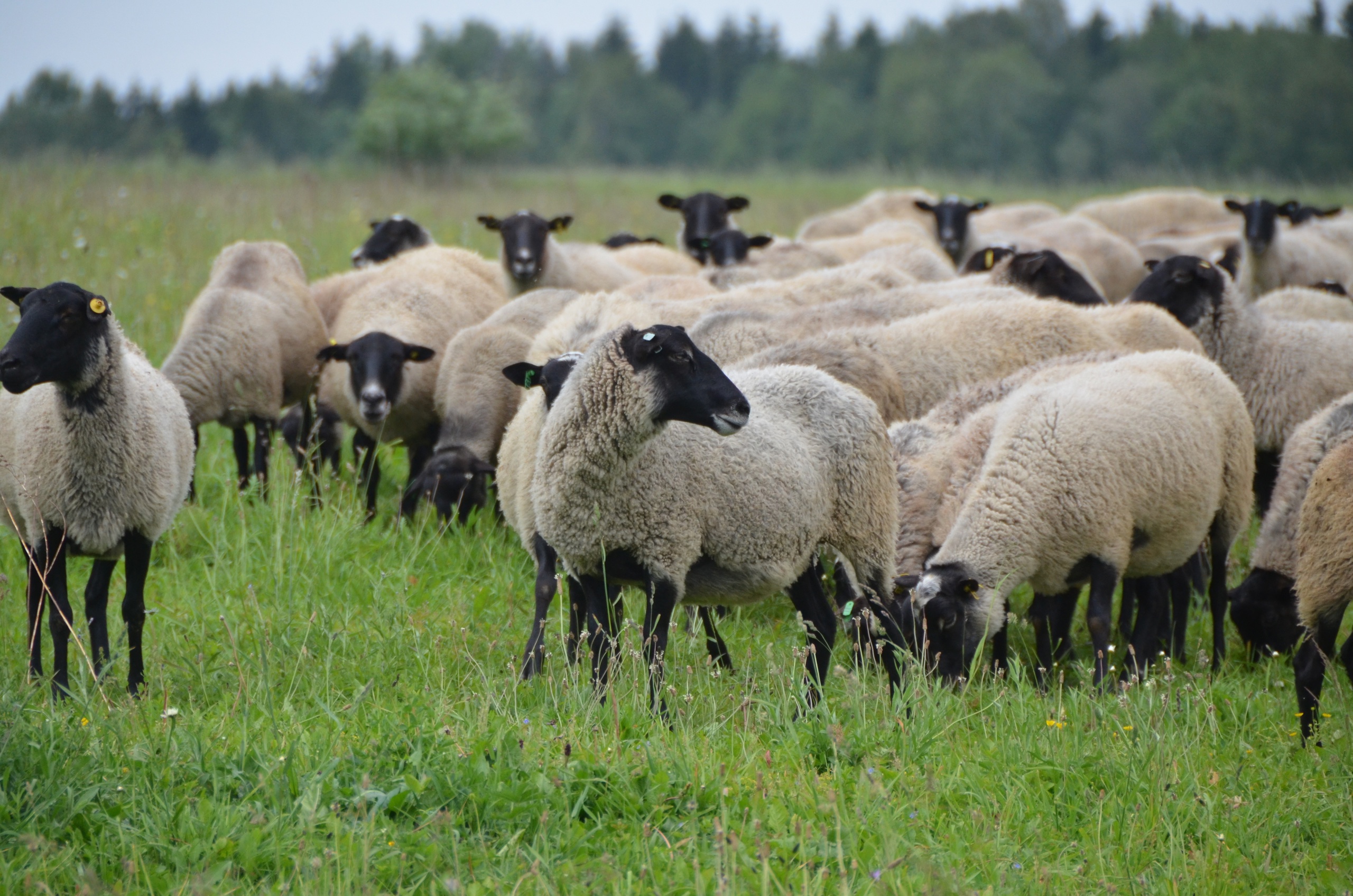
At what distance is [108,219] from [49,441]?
385 inches

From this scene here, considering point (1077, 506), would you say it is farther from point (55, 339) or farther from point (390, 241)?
point (390, 241)

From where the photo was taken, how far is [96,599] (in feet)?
16.5

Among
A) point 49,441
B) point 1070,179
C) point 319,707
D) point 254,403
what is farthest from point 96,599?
point 1070,179

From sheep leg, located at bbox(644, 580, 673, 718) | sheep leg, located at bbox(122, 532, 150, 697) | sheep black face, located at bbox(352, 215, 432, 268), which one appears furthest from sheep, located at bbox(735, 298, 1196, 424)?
sheep black face, located at bbox(352, 215, 432, 268)

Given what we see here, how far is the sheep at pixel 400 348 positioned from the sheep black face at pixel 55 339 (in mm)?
2296

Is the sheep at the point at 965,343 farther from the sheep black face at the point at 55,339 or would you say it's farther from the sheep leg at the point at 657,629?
the sheep black face at the point at 55,339

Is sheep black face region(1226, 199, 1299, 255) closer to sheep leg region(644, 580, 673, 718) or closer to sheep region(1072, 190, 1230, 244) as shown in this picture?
sheep region(1072, 190, 1230, 244)

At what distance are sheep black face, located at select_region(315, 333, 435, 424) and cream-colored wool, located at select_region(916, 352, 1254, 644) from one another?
367cm

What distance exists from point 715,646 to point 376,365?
11.1 feet

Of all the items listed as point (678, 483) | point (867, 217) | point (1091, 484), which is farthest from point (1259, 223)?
point (678, 483)

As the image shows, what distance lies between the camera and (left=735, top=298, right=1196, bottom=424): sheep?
6.64 m

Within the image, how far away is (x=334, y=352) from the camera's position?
775cm

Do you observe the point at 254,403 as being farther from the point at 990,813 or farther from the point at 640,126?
the point at 640,126

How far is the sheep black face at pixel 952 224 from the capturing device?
508 inches
